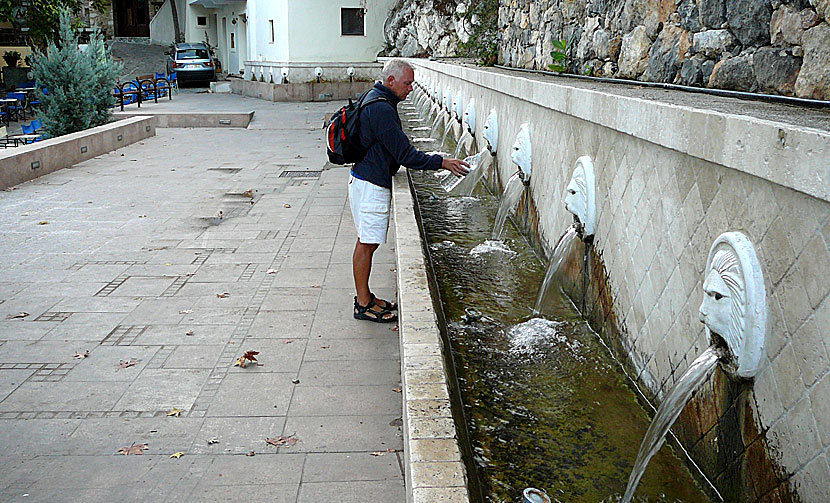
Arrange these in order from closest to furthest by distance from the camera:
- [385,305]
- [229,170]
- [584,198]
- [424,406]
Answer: [424,406] < [584,198] < [385,305] < [229,170]

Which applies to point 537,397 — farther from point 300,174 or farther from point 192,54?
point 192,54

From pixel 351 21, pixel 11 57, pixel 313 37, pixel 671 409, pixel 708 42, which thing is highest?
pixel 351 21

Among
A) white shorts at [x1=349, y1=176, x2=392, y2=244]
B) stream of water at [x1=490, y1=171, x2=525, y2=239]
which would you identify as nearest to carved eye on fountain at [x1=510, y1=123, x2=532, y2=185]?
stream of water at [x1=490, y1=171, x2=525, y2=239]

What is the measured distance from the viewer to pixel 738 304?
2.58m

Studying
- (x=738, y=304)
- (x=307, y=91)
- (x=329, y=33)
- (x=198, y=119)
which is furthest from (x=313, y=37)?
(x=738, y=304)

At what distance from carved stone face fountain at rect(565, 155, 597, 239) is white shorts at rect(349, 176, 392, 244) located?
144 centimetres

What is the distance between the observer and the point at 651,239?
3.60m

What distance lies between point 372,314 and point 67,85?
1222 cm

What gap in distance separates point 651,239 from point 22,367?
12.4ft

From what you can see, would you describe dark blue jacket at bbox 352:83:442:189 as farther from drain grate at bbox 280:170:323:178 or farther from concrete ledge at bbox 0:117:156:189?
concrete ledge at bbox 0:117:156:189

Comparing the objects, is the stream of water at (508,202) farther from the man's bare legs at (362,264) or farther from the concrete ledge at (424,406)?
the concrete ledge at (424,406)

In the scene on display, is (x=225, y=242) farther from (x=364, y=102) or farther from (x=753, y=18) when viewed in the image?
(x=753, y=18)

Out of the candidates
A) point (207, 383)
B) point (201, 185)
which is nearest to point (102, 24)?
point (201, 185)

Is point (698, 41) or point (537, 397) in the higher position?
point (698, 41)
